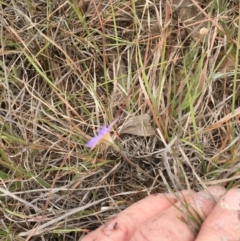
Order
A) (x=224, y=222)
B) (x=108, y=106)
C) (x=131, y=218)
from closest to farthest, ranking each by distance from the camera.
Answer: (x=224, y=222), (x=131, y=218), (x=108, y=106)

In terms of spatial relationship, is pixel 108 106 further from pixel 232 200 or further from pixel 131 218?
pixel 232 200

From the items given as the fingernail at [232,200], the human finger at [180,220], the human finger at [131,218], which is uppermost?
the fingernail at [232,200]

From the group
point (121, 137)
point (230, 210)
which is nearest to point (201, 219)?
point (230, 210)

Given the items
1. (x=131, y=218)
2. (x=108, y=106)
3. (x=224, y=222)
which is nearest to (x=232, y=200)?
(x=224, y=222)

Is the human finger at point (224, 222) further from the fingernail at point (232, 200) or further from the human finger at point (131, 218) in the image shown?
the human finger at point (131, 218)

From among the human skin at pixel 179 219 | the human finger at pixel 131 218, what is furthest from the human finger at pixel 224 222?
the human finger at pixel 131 218

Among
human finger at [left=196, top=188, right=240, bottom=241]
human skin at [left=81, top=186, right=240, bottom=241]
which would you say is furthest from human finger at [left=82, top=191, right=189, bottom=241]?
human finger at [left=196, top=188, right=240, bottom=241]
